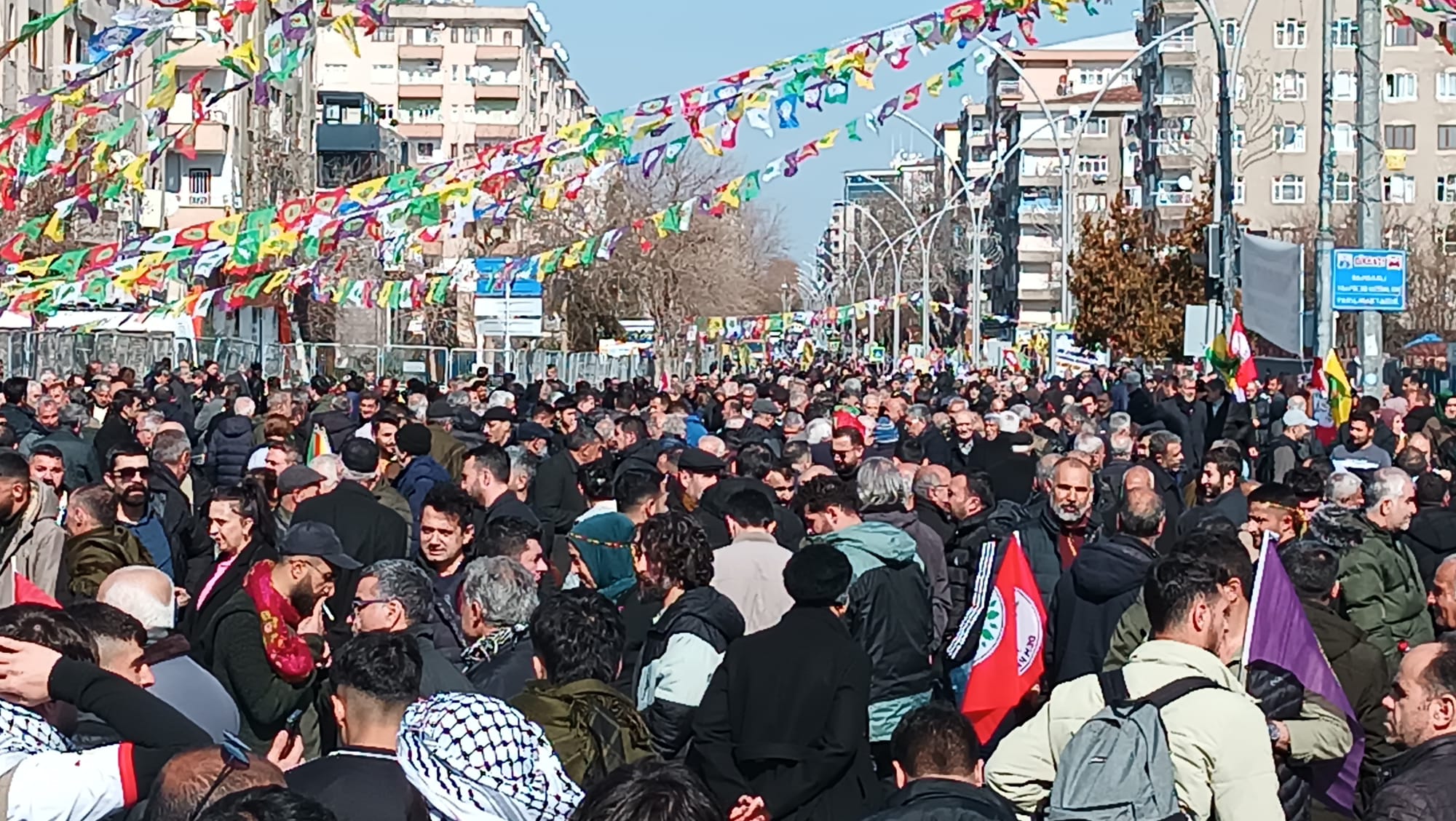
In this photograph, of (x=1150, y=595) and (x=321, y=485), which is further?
(x=321, y=485)

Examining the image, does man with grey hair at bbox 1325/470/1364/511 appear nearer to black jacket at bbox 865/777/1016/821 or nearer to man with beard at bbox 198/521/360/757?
man with beard at bbox 198/521/360/757

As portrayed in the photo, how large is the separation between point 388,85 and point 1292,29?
56.2 m

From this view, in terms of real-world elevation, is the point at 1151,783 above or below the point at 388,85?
below

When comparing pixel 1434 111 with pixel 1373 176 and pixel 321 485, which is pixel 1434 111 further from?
pixel 321 485

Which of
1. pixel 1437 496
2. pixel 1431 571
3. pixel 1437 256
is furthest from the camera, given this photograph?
pixel 1437 256

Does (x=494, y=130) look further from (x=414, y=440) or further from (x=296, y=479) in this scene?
(x=296, y=479)

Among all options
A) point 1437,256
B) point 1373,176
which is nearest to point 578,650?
point 1373,176

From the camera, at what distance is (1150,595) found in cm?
633

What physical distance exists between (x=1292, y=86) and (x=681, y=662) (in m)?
93.8

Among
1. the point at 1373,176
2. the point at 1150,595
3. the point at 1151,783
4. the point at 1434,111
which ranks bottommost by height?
the point at 1151,783

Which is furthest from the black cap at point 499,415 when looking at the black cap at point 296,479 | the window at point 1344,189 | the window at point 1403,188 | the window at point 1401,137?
the window at point 1401,137

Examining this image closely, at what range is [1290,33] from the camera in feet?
318

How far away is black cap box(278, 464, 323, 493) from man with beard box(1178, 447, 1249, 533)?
14.6 feet

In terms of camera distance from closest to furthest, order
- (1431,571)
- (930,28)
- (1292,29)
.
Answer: (1431,571), (930,28), (1292,29)
